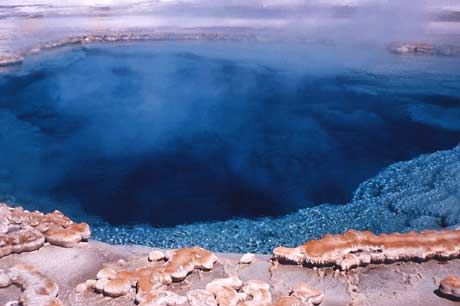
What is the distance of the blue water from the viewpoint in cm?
569

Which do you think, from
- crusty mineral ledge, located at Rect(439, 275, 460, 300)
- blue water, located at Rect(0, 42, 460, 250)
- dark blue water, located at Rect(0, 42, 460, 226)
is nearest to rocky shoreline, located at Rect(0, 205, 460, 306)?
crusty mineral ledge, located at Rect(439, 275, 460, 300)

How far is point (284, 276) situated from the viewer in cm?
335

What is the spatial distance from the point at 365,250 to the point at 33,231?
99.6 inches

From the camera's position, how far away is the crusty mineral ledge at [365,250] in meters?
3.39

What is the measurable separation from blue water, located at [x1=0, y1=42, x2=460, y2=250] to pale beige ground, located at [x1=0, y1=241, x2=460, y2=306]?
128cm

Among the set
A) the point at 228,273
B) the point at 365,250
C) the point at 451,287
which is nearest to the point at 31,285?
the point at 228,273

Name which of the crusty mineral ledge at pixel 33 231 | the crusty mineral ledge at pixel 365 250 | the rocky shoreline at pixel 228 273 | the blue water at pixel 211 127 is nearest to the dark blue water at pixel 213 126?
the blue water at pixel 211 127

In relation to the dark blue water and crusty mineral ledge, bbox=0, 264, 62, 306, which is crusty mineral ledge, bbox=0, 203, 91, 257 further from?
the dark blue water

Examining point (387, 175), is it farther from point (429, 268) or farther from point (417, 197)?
point (429, 268)

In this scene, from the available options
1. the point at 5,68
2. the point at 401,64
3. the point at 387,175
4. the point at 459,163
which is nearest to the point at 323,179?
the point at 387,175

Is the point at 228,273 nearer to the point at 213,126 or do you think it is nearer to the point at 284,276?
the point at 284,276

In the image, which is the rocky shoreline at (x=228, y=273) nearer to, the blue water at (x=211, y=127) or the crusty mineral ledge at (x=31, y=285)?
the crusty mineral ledge at (x=31, y=285)

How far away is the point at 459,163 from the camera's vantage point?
6074 mm

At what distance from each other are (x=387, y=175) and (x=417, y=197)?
2.51 ft
